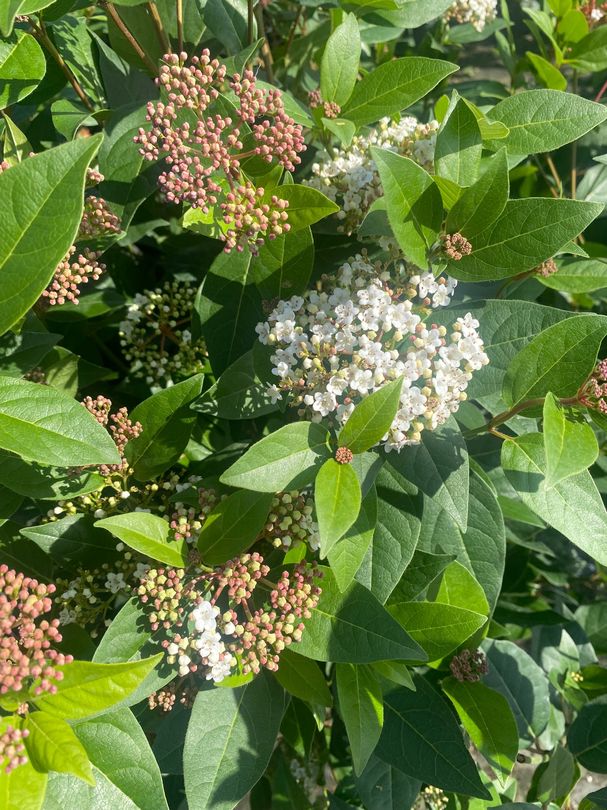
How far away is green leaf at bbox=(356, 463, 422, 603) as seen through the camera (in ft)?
5.32

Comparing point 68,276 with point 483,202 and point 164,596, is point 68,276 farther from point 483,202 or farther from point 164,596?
point 483,202

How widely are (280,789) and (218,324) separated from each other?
160 cm

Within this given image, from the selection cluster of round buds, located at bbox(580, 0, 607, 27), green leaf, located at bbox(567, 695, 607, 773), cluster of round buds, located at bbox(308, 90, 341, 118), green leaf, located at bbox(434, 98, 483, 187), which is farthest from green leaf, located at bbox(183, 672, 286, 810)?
cluster of round buds, located at bbox(580, 0, 607, 27)

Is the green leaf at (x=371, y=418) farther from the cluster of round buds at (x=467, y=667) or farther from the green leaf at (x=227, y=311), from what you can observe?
the cluster of round buds at (x=467, y=667)

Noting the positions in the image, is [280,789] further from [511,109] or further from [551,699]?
[511,109]

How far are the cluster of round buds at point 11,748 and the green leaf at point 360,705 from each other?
73cm

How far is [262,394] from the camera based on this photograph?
1.73 meters

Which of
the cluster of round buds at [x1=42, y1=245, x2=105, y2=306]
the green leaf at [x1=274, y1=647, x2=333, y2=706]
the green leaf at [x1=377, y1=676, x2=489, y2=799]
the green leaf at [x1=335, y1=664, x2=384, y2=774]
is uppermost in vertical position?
the cluster of round buds at [x1=42, y1=245, x2=105, y2=306]

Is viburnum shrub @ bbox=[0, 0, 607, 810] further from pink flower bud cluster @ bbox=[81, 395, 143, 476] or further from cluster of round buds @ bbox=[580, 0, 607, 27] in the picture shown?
cluster of round buds @ bbox=[580, 0, 607, 27]

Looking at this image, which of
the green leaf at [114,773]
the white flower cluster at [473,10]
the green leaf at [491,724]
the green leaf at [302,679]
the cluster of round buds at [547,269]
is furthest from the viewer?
the white flower cluster at [473,10]

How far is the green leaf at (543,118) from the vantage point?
1698 millimetres

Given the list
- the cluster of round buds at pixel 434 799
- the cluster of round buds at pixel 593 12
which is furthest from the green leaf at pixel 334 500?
the cluster of round buds at pixel 593 12

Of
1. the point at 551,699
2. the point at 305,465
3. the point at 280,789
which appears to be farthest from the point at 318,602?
the point at 551,699

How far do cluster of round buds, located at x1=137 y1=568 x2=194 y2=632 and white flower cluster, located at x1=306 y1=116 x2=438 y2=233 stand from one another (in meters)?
0.97
